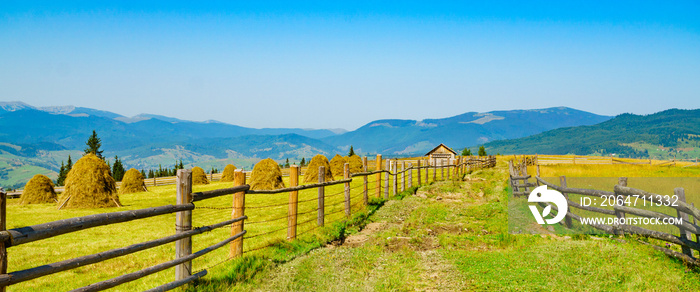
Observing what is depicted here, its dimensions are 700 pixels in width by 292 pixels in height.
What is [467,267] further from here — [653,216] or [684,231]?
[684,231]

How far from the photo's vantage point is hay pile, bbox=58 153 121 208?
22.0 meters

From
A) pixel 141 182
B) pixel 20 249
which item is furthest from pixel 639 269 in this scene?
pixel 141 182

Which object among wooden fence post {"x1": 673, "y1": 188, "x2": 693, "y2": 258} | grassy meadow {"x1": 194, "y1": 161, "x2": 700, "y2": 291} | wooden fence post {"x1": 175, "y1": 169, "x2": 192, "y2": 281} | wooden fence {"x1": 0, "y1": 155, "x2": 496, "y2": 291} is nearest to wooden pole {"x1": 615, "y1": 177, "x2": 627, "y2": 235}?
grassy meadow {"x1": 194, "y1": 161, "x2": 700, "y2": 291}

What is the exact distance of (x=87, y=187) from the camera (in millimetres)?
22219

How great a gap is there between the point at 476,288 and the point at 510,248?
8.55 feet

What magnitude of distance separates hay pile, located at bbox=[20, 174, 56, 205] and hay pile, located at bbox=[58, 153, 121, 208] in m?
4.84

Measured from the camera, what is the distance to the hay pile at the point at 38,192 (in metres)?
25.4

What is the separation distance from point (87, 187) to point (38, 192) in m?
5.94

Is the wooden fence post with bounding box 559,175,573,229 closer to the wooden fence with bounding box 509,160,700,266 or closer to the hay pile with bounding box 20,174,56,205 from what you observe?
the wooden fence with bounding box 509,160,700,266

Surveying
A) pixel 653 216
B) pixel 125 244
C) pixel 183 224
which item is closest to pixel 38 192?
pixel 125 244

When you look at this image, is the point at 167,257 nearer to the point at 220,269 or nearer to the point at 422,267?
the point at 220,269

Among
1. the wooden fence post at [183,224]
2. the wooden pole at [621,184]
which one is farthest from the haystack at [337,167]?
the wooden fence post at [183,224]

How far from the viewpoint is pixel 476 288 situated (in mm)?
6352

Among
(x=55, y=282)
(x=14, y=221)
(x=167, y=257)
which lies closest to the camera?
(x=55, y=282)
